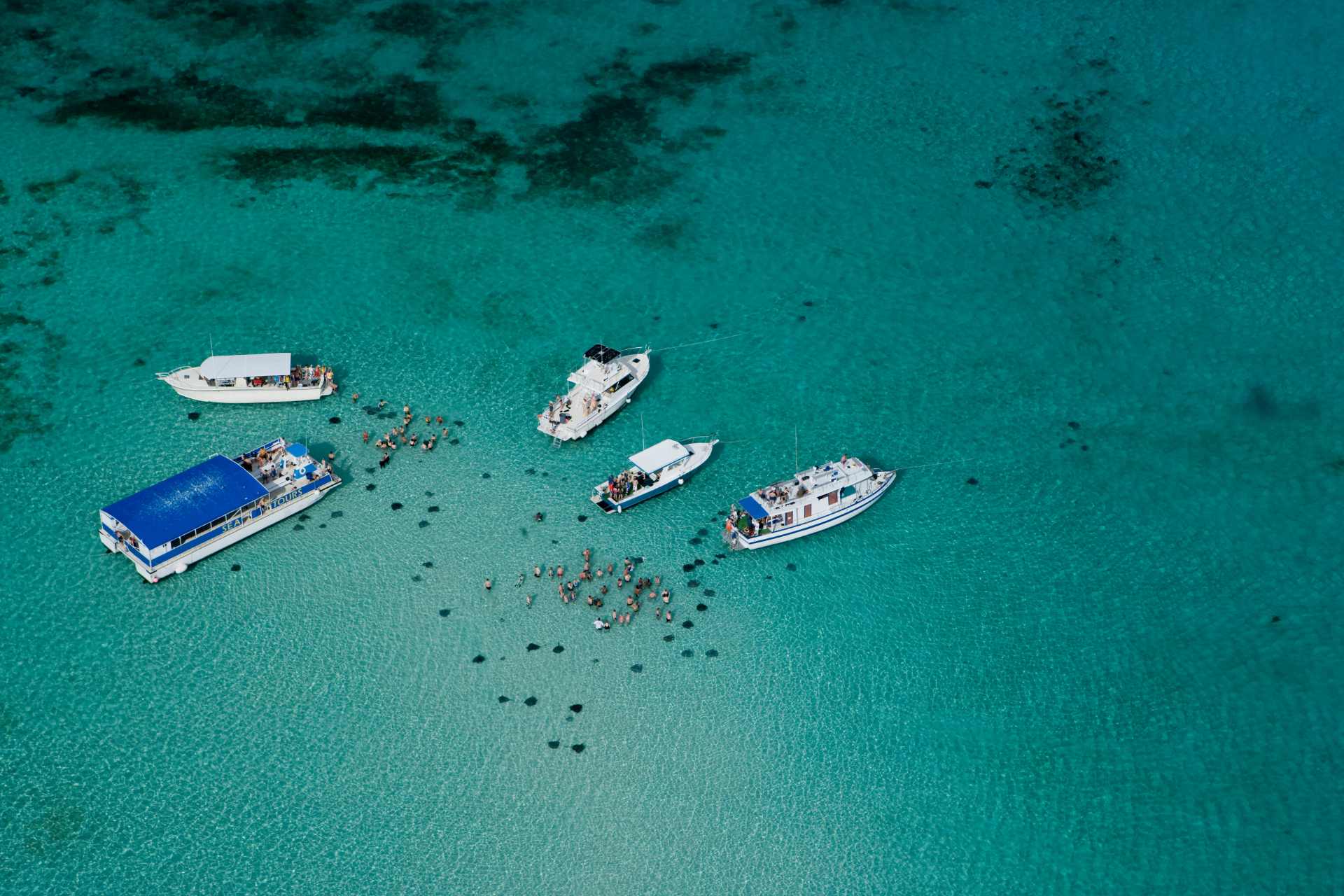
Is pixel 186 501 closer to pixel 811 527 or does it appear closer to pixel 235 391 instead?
pixel 235 391

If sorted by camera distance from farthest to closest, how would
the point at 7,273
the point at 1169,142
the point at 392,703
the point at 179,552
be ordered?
the point at 1169,142
the point at 7,273
the point at 179,552
the point at 392,703

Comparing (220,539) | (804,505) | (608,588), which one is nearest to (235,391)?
(220,539)

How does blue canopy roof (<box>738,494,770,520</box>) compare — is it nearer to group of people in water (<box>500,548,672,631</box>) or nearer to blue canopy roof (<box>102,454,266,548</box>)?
group of people in water (<box>500,548,672,631</box>)

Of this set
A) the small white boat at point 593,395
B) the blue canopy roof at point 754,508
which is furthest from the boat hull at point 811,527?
the small white boat at point 593,395

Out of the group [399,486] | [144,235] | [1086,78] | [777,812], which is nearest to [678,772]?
[777,812]

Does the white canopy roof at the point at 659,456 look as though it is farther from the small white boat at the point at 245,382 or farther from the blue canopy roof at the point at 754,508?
the small white boat at the point at 245,382

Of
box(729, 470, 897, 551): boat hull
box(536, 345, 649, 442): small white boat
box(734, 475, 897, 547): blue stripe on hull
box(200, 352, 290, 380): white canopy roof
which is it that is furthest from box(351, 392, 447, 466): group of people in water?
box(734, 475, 897, 547): blue stripe on hull

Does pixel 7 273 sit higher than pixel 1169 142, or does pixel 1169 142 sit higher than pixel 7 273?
pixel 1169 142

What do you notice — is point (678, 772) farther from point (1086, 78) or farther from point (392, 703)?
point (1086, 78)
